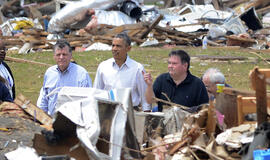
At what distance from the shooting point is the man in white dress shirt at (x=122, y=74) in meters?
7.04

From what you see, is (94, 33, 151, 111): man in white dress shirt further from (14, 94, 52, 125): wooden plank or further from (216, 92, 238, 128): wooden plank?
(216, 92, 238, 128): wooden plank

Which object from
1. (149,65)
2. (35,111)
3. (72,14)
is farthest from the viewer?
(72,14)

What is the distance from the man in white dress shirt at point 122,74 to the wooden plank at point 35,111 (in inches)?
45.7

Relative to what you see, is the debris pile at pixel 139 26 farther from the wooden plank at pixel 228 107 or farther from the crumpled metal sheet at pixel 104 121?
the crumpled metal sheet at pixel 104 121

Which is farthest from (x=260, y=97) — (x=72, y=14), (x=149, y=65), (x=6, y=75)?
(x=72, y=14)

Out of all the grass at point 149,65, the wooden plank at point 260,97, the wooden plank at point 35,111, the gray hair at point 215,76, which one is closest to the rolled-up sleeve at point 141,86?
the gray hair at point 215,76

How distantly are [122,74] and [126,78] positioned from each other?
0.08m

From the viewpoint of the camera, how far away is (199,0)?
110ft

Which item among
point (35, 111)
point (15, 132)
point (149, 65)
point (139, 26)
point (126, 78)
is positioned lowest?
point (149, 65)

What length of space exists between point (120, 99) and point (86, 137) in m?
0.48

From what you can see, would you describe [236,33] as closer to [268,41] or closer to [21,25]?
[268,41]

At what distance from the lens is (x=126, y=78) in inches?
278

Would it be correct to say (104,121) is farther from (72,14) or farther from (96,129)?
(72,14)

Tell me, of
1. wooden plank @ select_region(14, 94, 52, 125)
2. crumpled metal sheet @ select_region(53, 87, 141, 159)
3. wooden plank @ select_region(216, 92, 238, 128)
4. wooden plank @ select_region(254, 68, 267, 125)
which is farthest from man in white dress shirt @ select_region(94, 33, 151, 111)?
wooden plank @ select_region(254, 68, 267, 125)
